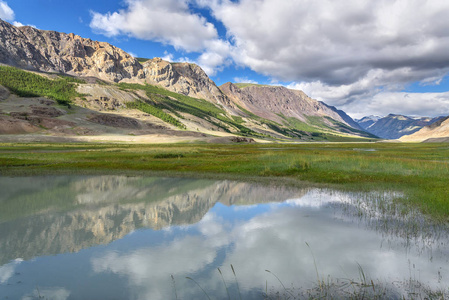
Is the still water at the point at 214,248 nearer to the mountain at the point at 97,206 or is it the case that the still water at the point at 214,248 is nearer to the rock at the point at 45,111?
the mountain at the point at 97,206

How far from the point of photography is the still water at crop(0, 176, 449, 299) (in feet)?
28.3

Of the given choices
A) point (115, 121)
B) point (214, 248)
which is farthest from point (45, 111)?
point (214, 248)

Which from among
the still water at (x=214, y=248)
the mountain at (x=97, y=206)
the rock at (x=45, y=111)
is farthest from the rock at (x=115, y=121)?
the still water at (x=214, y=248)

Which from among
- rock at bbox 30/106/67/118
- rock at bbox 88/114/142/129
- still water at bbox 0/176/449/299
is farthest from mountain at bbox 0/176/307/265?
rock at bbox 88/114/142/129

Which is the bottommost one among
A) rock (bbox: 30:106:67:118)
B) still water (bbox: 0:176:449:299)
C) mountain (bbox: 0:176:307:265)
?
mountain (bbox: 0:176:307:265)

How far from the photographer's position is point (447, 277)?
890 cm

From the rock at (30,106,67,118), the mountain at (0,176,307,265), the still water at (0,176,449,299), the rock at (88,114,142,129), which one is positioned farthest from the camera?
the rock at (88,114,142,129)

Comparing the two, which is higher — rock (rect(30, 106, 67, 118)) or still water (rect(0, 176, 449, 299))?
rock (rect(30, 106, 67, 118))

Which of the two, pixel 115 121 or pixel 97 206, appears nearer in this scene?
pixel 97 206

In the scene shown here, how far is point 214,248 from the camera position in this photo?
11.9m

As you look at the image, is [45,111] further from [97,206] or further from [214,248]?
[214,248]

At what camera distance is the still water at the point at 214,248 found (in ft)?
28.3

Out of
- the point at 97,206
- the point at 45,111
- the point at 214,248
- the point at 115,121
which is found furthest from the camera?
the point at 115,121

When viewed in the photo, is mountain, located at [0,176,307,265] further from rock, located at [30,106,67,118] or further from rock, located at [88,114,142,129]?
rock, located at [88,114,142,129]
